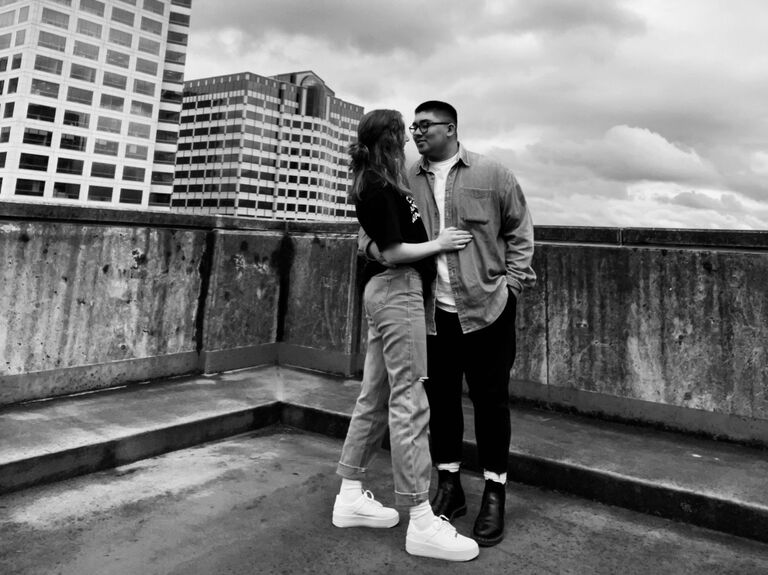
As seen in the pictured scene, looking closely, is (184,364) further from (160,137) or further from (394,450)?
(160,137)

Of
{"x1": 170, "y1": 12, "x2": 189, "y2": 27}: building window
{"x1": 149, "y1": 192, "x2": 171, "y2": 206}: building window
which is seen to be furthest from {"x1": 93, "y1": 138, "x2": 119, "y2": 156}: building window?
{"x1": 170, "y1": 12, "x2": 189, "y2": 27}: building window

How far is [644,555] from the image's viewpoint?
213 centimetres

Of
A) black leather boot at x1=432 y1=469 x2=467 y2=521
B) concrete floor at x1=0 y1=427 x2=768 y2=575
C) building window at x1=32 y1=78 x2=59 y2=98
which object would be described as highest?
building window at x1=32 y1=78 x2=59 y2=98

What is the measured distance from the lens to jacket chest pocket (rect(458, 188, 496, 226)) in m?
2.33

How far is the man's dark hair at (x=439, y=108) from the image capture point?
2.31 m

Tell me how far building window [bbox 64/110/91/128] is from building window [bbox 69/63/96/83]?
4.85 meters

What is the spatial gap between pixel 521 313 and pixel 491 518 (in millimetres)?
2028

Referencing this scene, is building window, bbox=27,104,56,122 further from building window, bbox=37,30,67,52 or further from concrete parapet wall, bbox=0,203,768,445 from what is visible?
concrete parapet wall, bbox=0,203,768,445

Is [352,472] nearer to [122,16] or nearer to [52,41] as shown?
[52,41]

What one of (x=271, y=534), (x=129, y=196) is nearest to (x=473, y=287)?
(x=271, y=534)

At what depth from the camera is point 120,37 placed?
72500 millimetres

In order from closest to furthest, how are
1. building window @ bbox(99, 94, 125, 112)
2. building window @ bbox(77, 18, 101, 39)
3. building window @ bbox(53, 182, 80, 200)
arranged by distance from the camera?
building window @ bbox(53, 182, 80, 200) → building window @ bbox(77, 18, 101, 39) → building window @ bbox(99, 94, 125, 112)

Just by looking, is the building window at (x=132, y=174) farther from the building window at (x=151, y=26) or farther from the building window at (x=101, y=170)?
the building window at (x=151, y=26)

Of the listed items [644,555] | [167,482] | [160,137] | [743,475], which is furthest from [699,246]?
[160,137]
